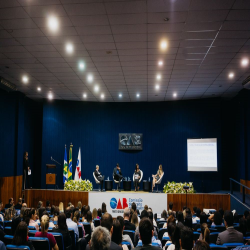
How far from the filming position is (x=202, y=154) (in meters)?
14.4

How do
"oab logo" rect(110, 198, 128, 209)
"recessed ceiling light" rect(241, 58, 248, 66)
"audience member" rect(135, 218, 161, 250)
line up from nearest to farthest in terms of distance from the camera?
"audience member" rect(135, 218, 161, 250), "recessed ceiling light" rect(241, 58, 248, 66), "oab logo" rect(110, 198, 128, 209)

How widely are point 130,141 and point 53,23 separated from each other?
9957 millimetres

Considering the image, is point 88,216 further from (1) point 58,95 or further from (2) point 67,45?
(1) point 58,95

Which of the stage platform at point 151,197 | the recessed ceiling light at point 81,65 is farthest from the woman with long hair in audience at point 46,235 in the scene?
the stage platform at point 151,197

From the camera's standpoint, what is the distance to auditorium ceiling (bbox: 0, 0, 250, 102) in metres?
5.95

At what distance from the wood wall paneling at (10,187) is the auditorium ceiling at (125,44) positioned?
13.0 ft

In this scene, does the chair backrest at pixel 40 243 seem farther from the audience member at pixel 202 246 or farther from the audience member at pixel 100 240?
the audience member at pixel 202 246

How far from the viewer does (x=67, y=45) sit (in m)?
7.89

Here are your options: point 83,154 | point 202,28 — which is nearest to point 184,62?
point 202,28

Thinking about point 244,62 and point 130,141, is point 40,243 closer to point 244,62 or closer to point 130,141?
point 244,62

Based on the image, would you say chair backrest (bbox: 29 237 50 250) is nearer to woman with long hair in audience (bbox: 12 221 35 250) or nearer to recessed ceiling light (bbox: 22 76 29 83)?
woman with long hair in audience (bbox: 12 221 35 250)

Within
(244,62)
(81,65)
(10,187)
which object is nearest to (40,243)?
(81,65)

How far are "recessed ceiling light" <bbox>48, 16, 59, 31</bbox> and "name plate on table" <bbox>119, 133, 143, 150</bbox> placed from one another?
9575 mm

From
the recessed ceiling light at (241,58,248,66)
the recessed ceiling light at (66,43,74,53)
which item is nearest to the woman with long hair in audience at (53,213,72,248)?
the recessed ceiling light at (66,43,74,53)
